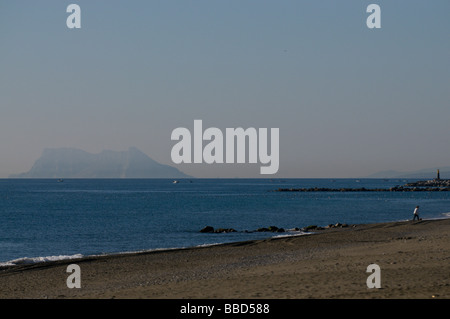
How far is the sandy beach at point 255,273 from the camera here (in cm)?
1581

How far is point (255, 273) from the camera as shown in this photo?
20250 millimetres

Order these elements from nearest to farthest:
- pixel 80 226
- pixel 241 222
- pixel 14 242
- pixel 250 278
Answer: pixel 250 278 < pixel 14 242 < pixel 80 226 < pixel 241 222

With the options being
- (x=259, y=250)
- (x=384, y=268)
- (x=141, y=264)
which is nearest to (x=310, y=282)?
(x=384, y=268)

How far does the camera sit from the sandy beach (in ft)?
51.9

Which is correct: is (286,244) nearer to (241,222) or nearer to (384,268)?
(384,268)

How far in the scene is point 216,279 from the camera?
757 inches
